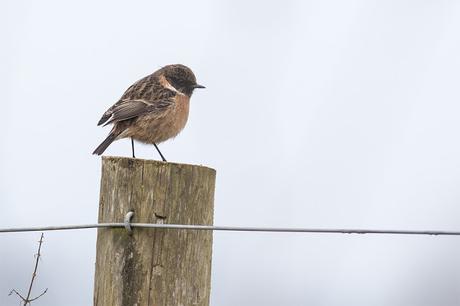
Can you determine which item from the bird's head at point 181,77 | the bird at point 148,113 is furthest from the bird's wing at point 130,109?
the bird's head at point 181,77

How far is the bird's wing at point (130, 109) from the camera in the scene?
10.9 m

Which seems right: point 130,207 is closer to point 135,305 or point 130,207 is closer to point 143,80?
point 135,305

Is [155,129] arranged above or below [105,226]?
above

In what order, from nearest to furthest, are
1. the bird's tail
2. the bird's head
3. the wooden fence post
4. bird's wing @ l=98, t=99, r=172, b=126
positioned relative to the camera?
1. the wooden fence post
2. the bird's tail
3. bird's wing @ l=98, t=99, r=172, b=126
4. the bird's head

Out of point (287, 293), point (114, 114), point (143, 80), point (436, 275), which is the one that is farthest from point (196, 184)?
point (436, 275)

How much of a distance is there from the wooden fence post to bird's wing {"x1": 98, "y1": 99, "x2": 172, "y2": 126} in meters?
4.38

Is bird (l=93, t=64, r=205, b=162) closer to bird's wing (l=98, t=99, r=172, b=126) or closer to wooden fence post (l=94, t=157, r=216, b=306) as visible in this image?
bird's wing (l=98, t=99, r=172, b=126)

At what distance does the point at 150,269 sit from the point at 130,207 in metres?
0.33

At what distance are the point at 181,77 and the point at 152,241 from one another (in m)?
5.80

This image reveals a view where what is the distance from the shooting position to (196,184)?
6.53 meters

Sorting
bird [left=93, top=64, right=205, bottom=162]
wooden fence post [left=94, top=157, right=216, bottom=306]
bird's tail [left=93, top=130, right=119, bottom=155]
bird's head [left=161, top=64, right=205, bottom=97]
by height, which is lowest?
wooden fence post [left=94, top=157, right=216, bottom=306]

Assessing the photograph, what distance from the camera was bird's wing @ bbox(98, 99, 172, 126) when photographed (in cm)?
1090

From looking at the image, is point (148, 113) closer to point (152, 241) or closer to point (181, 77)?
point (181, 77)

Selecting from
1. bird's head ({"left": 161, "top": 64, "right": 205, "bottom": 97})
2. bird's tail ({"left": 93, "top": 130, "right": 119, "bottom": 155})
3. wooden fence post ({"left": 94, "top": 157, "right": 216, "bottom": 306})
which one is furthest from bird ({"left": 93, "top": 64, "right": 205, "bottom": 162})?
wooden fence post ({"left": 94, "top": 157, "right": 216, "bottom": 306})
